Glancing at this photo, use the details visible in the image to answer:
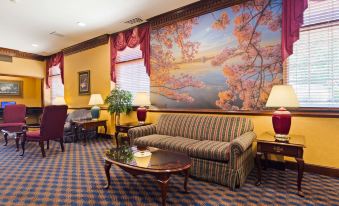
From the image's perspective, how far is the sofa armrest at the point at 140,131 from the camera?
3527mm

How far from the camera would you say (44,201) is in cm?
219

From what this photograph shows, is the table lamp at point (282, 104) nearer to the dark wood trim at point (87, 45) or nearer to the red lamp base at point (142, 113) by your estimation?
the red lamp base at point (142, 113)

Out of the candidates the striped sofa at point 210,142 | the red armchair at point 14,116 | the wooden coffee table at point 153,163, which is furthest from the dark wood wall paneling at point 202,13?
the red armchair at point 14,116

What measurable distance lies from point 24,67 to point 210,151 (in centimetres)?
793

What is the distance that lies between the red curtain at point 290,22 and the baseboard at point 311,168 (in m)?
1.57

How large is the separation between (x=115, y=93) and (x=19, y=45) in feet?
14.1

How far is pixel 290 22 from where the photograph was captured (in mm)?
2895

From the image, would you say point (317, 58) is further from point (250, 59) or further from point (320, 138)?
point (320, 138)

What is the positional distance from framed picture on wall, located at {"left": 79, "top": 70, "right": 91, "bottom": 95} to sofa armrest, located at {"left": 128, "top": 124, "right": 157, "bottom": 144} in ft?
10.8

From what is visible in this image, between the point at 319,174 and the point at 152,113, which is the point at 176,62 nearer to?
the point at 152,113

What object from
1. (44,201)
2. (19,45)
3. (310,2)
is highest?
(19,45)

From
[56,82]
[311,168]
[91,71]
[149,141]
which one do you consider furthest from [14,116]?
[311,168]

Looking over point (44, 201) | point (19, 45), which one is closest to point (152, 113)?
point (44, 201)

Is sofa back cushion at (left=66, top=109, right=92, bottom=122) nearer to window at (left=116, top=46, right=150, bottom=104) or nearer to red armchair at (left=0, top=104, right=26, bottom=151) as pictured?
window at (left=116, top=46, right=150, bottom=104)
